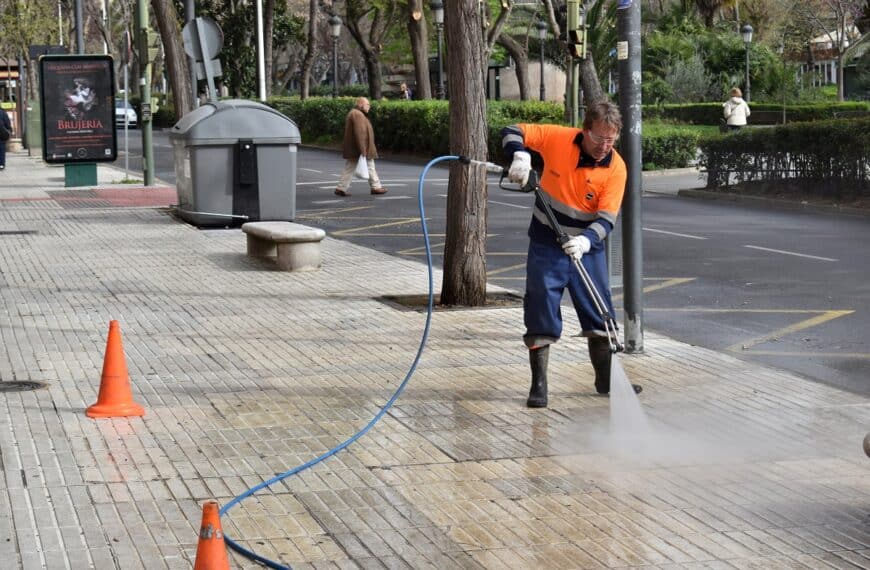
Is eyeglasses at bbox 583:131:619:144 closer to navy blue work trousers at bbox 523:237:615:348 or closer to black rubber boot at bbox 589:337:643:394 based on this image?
navy blue work trousers at bbox 523:237:615:348

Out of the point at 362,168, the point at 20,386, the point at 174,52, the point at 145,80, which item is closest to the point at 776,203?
the point at 362,168

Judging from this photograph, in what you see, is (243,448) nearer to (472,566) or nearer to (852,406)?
(472,566)

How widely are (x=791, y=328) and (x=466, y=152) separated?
9.75 feet

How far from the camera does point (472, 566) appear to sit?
201 inches

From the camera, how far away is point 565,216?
25.0ft

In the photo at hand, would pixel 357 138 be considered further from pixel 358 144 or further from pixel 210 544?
pixel 210 544

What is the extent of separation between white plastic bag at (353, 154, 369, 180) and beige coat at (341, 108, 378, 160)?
0.34 ft

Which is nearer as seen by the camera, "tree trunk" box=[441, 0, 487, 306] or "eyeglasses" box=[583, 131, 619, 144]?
→ "eyeglasses" box=[583, 131, 619, 144]

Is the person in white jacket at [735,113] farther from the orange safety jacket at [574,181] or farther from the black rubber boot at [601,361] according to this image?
the orange safety jacket at [574,181]

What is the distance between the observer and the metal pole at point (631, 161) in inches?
367

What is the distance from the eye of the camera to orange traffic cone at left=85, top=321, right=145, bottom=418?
7.50 metres

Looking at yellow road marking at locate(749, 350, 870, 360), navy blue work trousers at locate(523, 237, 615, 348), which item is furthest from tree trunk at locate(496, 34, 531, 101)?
navy blue work trousers at locate(523, 237, 615, 348)

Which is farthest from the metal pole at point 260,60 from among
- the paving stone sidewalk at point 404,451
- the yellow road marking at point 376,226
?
the paving stone sidewalk at point 404,451

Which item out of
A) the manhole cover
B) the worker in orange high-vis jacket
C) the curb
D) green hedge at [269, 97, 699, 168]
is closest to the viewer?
the worker in orange high-vis jacket
